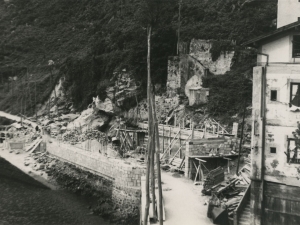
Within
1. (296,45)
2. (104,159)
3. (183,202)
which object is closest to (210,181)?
(183,202)

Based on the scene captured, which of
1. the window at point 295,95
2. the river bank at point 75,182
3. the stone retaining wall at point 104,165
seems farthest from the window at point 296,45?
the river bank at point 75,182

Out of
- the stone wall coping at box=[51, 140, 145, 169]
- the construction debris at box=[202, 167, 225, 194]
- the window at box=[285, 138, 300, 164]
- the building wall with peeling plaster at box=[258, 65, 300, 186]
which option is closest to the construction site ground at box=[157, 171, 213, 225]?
the construction debris at box=[202, 167, 225, 194]

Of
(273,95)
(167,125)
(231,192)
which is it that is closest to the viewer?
(273,95)

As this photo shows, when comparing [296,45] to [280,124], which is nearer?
[296,45]

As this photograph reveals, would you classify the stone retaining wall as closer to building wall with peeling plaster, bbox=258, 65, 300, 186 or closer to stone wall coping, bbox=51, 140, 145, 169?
stone wall coping, bbox=51, 140, 145, 169

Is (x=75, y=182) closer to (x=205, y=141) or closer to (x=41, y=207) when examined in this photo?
(x=41, y=207)

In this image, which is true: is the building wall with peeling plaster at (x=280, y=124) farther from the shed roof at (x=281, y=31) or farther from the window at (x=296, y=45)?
the shed roof at (x=281, y=31)

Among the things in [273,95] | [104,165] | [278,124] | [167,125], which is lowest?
[104,165]
